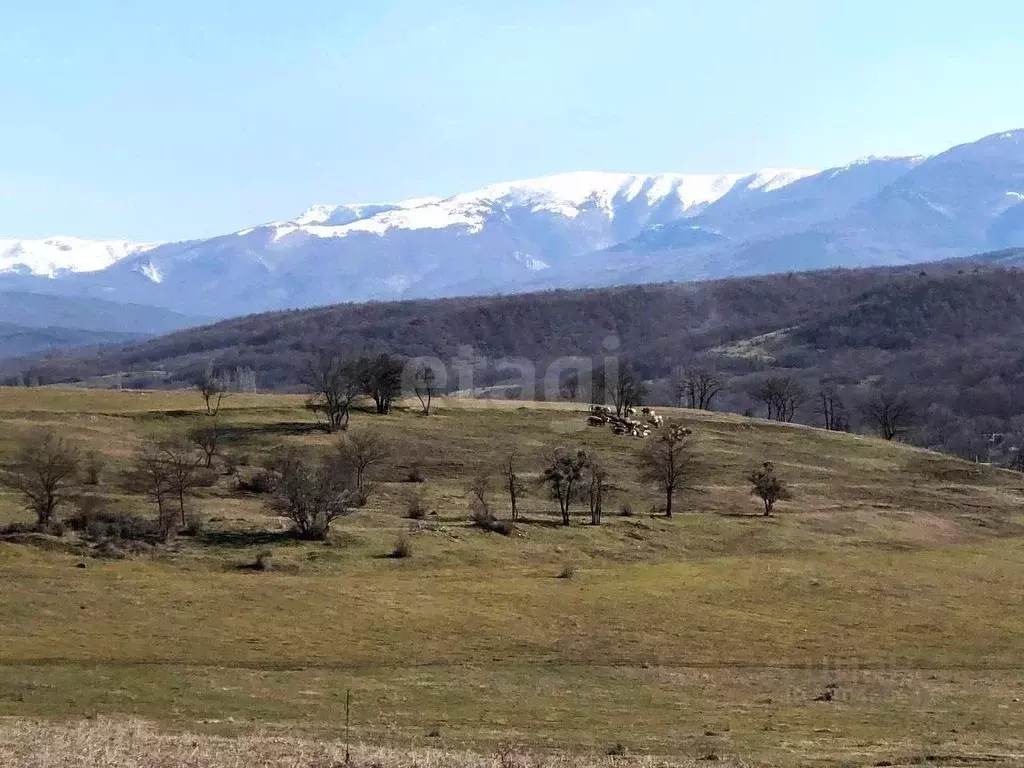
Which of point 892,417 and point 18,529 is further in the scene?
point 892,417

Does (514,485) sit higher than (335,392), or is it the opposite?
(335,392)

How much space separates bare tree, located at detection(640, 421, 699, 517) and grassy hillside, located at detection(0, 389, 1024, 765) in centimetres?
264

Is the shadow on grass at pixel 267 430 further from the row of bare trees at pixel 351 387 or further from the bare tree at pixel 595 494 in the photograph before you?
the bare tree at pixel 595 494

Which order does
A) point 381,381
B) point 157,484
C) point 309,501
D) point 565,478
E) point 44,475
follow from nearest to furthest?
point 44,475
point 309,501
point 157,484
point 565,478
point 381,381

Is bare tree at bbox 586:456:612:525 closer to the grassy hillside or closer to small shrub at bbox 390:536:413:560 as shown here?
the grassy hillside

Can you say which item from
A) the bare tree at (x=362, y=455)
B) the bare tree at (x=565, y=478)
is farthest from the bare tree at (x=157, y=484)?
the bare tree at (x=565, y=478)

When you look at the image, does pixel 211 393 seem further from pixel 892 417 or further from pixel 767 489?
pixel 892 417

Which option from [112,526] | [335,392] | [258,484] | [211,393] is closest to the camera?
[112,526]

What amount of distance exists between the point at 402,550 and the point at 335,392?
2006 inches

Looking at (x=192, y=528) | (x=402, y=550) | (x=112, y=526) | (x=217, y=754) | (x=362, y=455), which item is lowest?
(x=402, y=550)

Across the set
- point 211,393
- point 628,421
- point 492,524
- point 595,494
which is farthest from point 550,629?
point 211,393

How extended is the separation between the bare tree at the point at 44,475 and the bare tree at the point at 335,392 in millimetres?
29117

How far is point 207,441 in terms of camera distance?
9050 centimetres

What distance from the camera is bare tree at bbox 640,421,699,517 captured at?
290 ft
